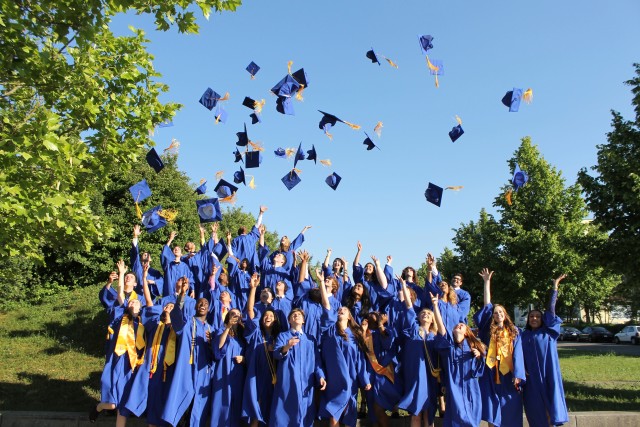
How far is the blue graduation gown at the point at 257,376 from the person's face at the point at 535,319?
342 centimetres

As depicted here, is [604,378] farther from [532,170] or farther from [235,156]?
[532,170]

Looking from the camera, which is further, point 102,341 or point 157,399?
point 102,341

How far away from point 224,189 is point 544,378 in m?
7.38

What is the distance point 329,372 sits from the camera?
6.93 meters

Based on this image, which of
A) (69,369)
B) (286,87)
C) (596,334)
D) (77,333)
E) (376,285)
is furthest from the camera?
(596,334)

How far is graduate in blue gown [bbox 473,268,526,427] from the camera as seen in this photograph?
6.77m

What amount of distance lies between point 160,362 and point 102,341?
6.33 meters

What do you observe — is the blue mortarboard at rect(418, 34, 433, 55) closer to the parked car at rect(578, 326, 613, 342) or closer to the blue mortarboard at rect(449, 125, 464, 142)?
the blue mortarboard at rect(449, 125, 464, 142)

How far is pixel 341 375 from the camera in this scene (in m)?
6.83

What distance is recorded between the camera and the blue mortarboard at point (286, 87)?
10.2m

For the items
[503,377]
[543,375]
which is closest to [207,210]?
[503,377]

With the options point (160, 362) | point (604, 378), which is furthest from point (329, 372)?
point (604, 378)

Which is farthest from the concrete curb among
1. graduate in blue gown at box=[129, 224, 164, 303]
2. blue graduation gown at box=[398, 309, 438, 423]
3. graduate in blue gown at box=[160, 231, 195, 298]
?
graduate in blue gown at box=[160, 231, 195, 298]

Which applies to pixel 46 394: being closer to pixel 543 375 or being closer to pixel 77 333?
pixel 77 333
